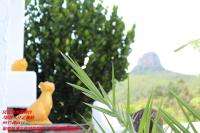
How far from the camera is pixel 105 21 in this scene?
20.5 feet

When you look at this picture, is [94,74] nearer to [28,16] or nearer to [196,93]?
[28,16]

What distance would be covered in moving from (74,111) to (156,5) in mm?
14022

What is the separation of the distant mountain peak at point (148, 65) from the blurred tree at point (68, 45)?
41.3 ft

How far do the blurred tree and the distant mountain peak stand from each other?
12591 mm

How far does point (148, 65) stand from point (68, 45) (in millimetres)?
13080

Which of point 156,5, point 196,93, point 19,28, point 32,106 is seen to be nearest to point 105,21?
point 19,28

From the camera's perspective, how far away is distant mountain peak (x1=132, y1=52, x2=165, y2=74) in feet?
61.6

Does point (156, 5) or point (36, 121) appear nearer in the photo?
point (36, 121)

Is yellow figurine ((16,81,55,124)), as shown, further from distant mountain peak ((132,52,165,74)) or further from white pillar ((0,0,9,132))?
distant mountain peak ((132,52,165,74))

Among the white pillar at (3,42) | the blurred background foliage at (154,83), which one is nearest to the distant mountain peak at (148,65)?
the blurred background foliage at (154,83)

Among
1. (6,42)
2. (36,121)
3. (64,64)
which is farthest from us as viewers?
(64,64)

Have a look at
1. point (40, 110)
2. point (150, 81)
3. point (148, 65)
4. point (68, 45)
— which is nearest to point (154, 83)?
point (150, 81)

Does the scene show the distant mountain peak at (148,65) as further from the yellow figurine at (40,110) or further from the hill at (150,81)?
the yellow figurine at (40,110)

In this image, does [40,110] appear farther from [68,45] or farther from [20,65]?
[68,45]
